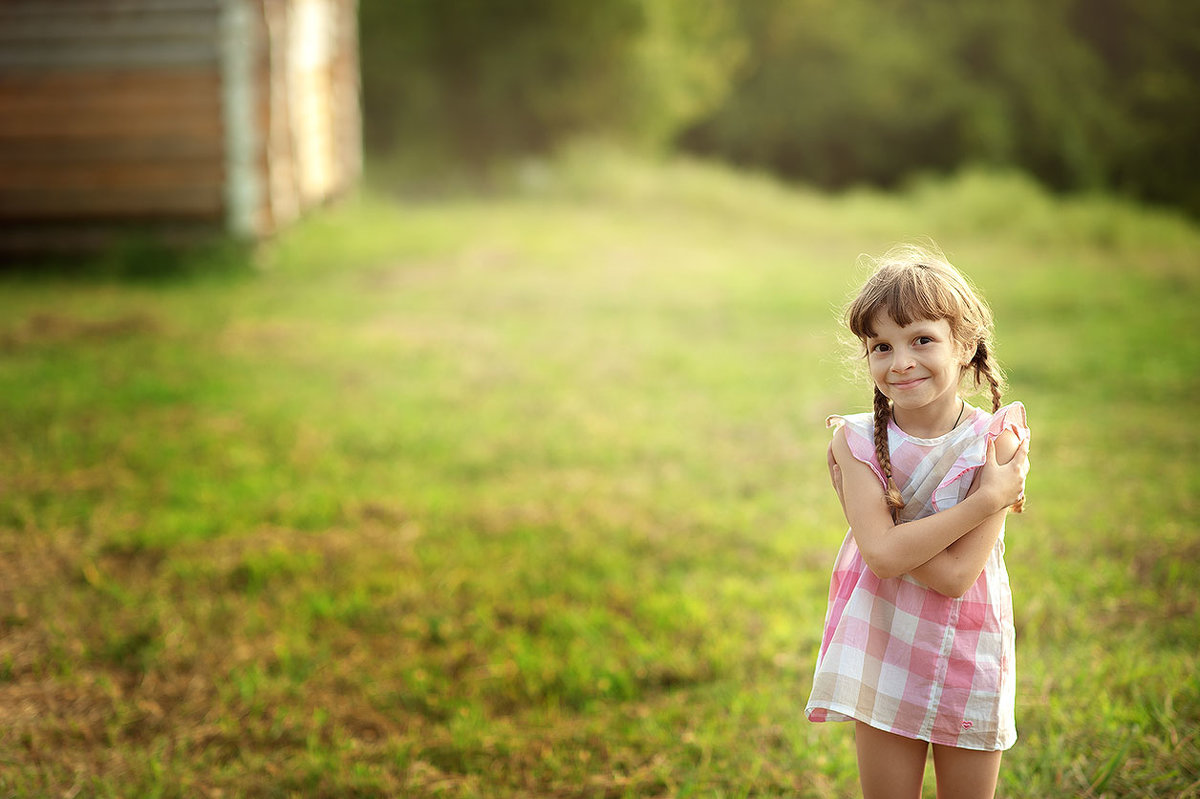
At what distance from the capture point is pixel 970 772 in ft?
6.27

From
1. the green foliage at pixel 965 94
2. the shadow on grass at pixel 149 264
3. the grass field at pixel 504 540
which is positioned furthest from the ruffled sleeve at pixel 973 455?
the green foliage at pixel 965 94

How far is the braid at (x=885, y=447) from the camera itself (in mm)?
1919

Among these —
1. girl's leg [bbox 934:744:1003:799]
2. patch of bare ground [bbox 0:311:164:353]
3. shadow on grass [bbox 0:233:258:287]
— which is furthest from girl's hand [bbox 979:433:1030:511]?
shadow on grass [bbox 0:233:258:287]

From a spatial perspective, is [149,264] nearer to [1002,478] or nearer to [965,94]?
[1002,478]

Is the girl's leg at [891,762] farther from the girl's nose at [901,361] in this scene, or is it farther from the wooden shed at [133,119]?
the wooden shed at [133,119]

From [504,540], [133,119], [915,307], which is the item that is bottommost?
[504,540]

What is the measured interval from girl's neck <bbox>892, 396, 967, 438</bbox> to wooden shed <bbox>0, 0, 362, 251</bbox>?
9362 millimetres

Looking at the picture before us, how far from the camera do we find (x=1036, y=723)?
287cm

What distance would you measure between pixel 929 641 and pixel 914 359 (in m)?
0.50

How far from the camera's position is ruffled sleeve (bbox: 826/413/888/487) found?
195 cm

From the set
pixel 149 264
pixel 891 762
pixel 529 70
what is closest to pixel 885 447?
pixel 891 762

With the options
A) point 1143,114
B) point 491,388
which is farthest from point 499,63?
point 491,388

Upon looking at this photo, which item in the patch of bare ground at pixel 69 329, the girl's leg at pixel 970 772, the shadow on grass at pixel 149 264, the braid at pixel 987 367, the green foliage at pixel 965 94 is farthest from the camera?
the green foliage at pixel 965 94

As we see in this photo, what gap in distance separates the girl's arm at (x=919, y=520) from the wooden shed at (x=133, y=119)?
371 inches
